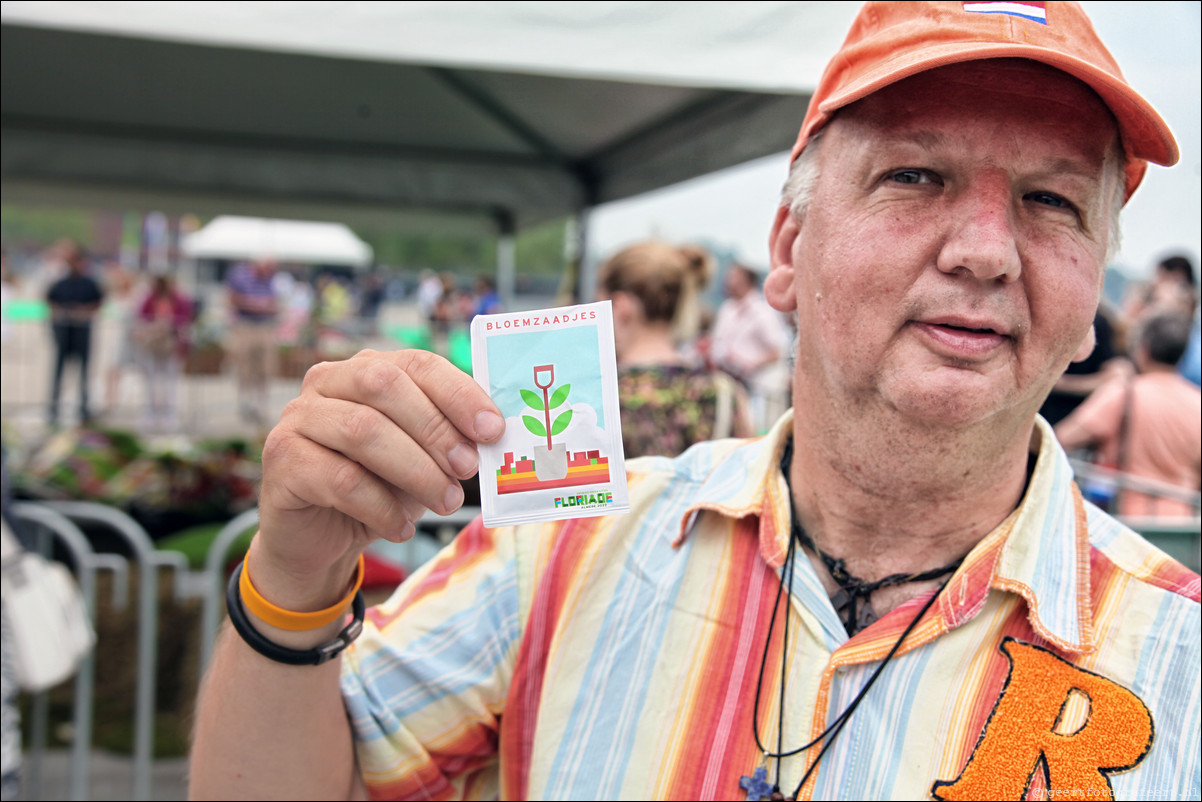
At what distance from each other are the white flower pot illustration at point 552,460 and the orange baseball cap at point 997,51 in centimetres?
62

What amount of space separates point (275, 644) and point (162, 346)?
11387mm

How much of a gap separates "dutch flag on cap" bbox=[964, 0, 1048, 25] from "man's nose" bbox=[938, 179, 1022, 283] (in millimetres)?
240

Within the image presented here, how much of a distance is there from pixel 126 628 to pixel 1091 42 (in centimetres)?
450

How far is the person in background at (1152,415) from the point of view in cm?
403

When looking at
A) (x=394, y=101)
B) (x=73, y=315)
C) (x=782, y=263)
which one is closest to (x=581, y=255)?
(x=394, y=101)

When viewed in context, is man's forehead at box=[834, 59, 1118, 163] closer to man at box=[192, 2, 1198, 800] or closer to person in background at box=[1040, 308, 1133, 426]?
man at box=[192, 2, 1198, 800]

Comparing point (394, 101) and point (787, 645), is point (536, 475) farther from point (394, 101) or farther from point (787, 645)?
point (394, 101)

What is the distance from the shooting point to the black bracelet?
1.20 m

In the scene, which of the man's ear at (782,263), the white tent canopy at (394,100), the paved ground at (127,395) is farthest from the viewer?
the paved ground at (127,395)

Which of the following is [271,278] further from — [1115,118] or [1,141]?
[1115,118]

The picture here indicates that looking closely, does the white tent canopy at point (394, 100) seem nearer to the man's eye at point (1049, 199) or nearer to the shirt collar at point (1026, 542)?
the man's eye at point (1049, 199)

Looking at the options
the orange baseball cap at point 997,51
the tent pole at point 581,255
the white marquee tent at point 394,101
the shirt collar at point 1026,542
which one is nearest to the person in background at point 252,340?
the white marquee tent at point 394,101

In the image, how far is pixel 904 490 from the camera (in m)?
1.29

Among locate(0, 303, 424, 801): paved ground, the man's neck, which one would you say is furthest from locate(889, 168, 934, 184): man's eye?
locate(0, 303, 424, 801): paved ground
